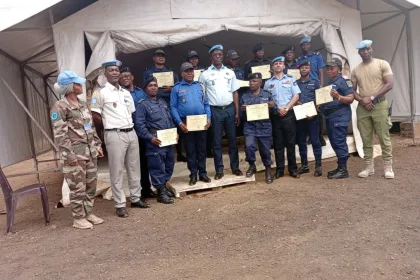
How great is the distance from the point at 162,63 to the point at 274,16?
211 cm

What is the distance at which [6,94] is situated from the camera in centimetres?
639

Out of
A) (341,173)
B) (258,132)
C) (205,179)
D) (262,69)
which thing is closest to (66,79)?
(205,179)

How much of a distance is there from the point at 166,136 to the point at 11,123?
3809 mm

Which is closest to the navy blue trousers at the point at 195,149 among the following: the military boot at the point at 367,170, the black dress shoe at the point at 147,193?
the black dress shoe at the point at 147,193

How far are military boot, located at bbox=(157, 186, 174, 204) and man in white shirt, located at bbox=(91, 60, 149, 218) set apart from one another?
0.57m

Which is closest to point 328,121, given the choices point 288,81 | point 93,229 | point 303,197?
point 288,81

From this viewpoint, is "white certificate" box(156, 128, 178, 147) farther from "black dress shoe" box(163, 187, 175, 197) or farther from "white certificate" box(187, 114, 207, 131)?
"black dress shoe" box(163, 187, 175, 197)

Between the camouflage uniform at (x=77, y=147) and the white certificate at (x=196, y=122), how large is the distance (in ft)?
3.99

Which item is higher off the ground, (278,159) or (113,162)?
(113,162)

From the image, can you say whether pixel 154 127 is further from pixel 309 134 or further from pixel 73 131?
pixel 309 134

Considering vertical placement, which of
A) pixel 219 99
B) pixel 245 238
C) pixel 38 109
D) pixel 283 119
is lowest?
pixel 245 238

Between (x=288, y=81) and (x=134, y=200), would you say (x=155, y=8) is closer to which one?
(x=288, y=81)

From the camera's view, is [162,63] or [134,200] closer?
[134,200]

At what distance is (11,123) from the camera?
6469mm
